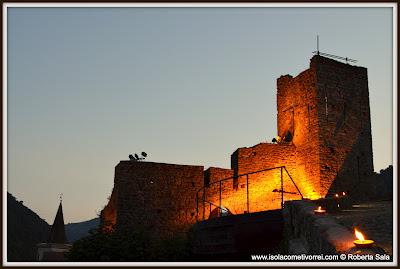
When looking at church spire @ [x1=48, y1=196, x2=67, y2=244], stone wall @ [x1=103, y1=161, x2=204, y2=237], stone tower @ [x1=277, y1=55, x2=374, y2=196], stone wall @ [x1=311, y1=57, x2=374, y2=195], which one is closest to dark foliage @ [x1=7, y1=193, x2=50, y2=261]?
church spire @ [x1=48, y1=196, x2=67, y2=244]

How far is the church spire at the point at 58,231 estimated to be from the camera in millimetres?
31172

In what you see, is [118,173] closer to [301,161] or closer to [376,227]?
[301,161]

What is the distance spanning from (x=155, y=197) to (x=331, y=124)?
8037 millimetres

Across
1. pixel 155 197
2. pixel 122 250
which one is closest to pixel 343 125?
pixel 155 197

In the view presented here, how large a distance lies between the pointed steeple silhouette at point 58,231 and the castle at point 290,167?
9.19 metres

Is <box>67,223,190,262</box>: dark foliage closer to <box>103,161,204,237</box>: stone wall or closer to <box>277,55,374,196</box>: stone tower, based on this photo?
<box>103,161,204,237</box>: stone wall

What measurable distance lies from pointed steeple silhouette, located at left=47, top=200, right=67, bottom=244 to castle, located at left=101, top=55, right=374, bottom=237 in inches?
362

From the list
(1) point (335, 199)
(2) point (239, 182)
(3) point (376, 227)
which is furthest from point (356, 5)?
(2) point (239, 182)

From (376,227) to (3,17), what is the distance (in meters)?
8.40

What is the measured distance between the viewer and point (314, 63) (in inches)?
860

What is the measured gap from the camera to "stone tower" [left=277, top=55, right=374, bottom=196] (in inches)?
822

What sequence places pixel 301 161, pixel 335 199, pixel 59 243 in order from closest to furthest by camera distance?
pixel 335 199
pixel 301 161
pixel 59 243

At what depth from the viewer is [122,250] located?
1783cm

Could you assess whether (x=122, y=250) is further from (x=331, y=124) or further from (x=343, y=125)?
(x=343, y=125)
